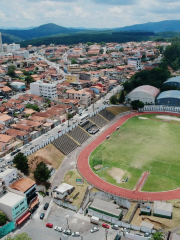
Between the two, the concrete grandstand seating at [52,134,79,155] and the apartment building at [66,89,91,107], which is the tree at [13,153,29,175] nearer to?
the concrete grandstand seating at [52,134,79,155]

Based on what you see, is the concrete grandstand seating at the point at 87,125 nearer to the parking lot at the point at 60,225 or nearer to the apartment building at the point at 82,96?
the apartment building at the point at 82,96

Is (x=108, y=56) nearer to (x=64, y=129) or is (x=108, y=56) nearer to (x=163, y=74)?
(x=163, y=74)

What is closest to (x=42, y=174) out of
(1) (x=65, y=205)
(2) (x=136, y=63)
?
(1) (x=65, y=205)

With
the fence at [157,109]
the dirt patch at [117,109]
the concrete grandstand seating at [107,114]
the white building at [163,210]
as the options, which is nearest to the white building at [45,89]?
the concrete grandstand seating at [107,114]

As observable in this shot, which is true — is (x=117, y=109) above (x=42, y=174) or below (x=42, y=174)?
above

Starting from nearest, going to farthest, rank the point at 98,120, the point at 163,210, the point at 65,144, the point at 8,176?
the point at 163,210 → the point at 8,176 → the point at 65,144 → the point at 98,120

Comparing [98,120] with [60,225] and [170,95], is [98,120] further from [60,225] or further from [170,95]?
[60,225]

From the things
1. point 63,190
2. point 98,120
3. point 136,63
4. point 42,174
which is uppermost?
point 136,63
